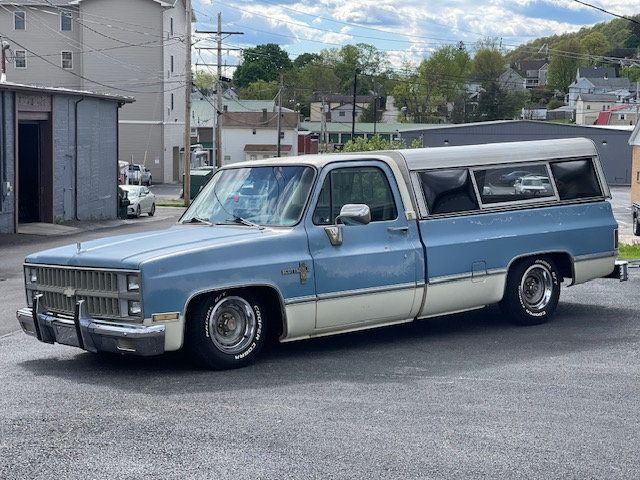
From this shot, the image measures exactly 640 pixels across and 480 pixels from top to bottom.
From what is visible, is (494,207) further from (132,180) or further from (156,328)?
(132,180)

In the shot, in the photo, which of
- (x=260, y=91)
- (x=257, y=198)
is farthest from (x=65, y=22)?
(x=257, y=198)

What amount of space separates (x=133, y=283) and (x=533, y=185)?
4.87 meters

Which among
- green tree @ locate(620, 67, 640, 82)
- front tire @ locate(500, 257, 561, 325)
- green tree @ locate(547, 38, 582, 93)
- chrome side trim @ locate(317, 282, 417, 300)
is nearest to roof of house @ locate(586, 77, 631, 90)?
green tree @ locate(620, 67, 640, 82)

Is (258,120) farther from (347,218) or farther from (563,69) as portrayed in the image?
(563,69)

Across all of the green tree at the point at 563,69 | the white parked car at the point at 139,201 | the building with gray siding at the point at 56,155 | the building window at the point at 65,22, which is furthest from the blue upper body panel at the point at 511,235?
the green tree at the point at 563,69

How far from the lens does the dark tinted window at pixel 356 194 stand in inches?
402

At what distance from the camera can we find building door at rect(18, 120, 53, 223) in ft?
121

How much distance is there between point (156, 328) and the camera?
890cm

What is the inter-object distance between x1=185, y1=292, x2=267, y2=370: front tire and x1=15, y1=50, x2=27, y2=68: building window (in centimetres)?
7214

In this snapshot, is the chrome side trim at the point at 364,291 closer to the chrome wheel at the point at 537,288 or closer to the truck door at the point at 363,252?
the truck door at the point at 363,252

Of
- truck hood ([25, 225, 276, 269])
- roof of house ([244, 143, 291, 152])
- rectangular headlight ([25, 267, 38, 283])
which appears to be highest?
roof of house ([244, 143, 291, 152])

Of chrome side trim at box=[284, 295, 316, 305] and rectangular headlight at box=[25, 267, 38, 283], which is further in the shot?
rectangular headlight at box=[25, 267, 38, 283]

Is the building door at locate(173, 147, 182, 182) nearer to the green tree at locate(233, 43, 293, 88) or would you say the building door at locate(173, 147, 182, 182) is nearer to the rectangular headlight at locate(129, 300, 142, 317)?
the green tree at locate(233, 43, 293, 88)

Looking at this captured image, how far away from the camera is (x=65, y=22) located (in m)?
77.4
